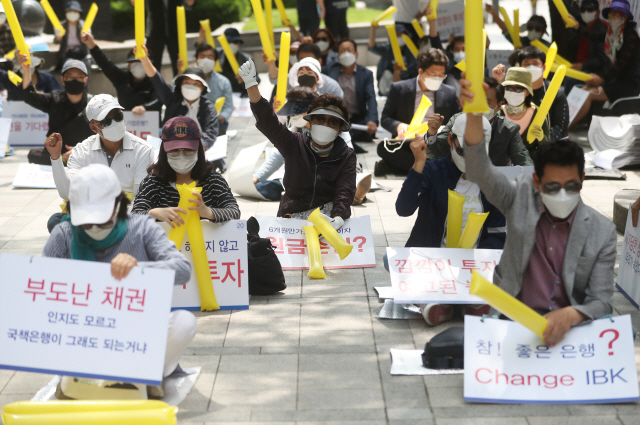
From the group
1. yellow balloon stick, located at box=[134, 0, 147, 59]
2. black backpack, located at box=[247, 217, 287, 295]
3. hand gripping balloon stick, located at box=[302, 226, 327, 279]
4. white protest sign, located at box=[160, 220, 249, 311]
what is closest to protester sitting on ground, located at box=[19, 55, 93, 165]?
yellow balloon stick, located at box=[134, 0, 147, 59]

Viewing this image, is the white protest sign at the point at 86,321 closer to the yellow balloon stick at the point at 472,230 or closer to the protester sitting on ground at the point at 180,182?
the protester sitting on ground at the point at 180,182

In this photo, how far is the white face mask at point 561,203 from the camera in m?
3.79

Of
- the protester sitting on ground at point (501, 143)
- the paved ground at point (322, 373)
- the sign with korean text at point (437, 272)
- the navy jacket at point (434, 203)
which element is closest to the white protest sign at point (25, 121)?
the paved ground at point (322, 373)

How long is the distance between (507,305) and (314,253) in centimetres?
254

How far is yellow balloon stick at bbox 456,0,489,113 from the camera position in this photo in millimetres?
3404

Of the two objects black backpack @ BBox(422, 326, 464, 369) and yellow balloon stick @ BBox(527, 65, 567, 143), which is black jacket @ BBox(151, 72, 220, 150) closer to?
yellow balloon stick @ BBox(527, 65, 567, 143)

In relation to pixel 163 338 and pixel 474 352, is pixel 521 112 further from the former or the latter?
pixel 163 338

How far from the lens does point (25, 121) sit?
37.1ft

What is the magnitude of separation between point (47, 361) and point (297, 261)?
112 inches

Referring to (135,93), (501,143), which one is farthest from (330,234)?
(135,93)

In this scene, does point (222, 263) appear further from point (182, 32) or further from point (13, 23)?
point (182, 32)

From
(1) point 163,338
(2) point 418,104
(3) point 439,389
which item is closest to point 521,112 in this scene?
(2) point 418,104

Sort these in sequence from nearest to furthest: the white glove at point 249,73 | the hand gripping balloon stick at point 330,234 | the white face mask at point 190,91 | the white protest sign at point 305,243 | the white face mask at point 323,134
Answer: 1. the white glove at point 249,73
2. the hand gripping balloon stick at point 330,234
3. the white face mask at point 323,134
4. the white protest sign at point 305,243
5. the white face mask at point 190,91

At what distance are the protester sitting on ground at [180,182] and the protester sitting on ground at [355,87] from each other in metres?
5.77
